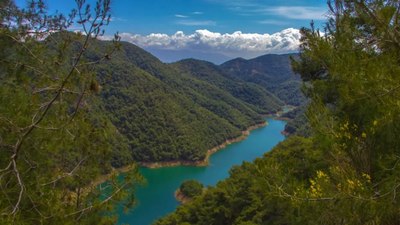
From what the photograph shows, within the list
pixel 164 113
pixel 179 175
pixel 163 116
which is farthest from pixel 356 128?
pixel 164 113

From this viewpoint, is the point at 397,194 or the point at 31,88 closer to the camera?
the point at 397,194

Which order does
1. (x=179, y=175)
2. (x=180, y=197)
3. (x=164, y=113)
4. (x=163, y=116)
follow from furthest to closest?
(x=164, y=113) < (x=163, y=116) < (x=179, y=175) < (x=180, y=197)

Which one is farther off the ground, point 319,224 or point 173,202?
point 319,224

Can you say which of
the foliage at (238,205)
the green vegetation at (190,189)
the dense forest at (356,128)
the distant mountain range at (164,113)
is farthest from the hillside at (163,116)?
the dense forest at (356,128)

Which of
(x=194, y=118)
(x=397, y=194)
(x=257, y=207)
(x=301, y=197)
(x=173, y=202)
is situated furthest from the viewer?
(x=194, y=118)

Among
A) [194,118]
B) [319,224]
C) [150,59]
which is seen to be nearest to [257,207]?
[319,224]

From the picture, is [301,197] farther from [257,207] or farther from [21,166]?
[257,207]

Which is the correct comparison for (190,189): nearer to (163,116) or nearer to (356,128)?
(163,116)
